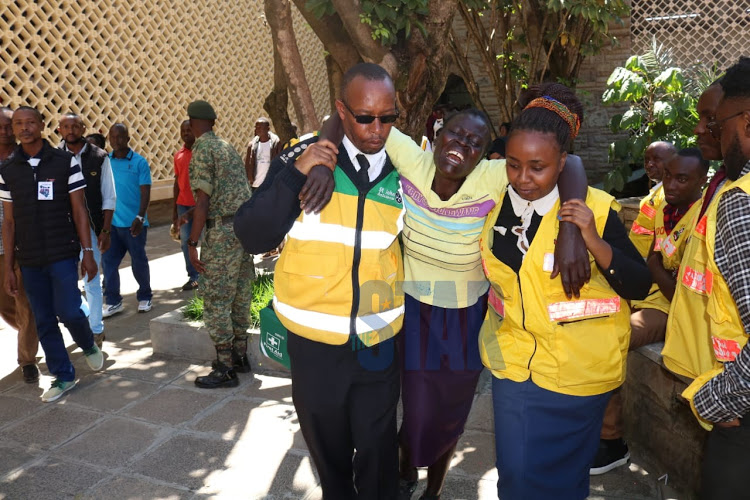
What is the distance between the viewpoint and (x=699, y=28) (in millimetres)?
9352

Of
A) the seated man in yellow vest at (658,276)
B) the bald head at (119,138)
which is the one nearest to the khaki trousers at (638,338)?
the seated man in yellow vest at (658,276)

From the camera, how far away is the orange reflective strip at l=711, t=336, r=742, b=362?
1.81m

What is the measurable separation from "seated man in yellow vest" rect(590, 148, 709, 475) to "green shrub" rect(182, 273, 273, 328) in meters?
2.81

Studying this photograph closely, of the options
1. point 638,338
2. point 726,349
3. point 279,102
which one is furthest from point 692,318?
point 279,102

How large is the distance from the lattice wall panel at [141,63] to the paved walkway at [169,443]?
5.41 metres

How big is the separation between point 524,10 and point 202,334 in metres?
6.69

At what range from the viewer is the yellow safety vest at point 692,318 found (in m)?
2.04

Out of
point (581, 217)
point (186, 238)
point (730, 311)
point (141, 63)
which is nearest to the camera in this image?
point (730, 311)

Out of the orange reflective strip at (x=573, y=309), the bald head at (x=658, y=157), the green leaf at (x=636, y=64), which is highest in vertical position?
the green leaf at (x=636, y=64)

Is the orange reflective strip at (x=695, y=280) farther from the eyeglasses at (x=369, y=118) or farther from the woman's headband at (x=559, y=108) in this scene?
the eyeglasses at (x=369, y=118)

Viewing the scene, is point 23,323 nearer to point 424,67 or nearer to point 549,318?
point 424,67

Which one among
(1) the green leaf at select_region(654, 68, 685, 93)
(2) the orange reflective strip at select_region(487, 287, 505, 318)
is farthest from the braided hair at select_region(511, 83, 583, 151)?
(1) the green leaf at select_region(654, 68, 685, 93)

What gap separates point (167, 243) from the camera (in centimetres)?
984

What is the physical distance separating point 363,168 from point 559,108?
2.30 feet
